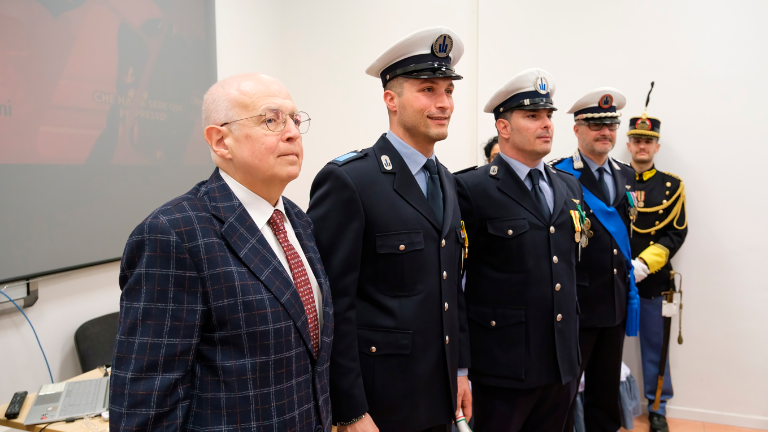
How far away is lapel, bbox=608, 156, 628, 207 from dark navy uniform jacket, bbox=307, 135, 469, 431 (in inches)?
56.7

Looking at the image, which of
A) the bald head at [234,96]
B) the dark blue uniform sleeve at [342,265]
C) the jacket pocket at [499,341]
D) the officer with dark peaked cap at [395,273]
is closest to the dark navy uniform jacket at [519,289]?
the jacket pocket at [499,341]

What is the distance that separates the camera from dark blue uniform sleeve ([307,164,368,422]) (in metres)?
1.24

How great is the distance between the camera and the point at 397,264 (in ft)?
4.49

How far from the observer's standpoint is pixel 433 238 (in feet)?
4.67

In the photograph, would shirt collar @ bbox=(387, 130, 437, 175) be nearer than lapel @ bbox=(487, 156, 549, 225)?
Yes

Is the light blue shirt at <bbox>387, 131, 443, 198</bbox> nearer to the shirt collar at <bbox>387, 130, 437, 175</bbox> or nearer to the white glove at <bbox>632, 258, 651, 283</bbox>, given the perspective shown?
the shirt collar at <bbox>387, 130, 437, 175</bbox>

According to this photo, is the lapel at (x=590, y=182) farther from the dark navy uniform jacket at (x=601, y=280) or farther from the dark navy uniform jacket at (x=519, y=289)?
the dark navy uniform jacket at (x=519, y=289)

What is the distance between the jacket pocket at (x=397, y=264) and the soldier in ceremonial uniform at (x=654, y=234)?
2.18 meters

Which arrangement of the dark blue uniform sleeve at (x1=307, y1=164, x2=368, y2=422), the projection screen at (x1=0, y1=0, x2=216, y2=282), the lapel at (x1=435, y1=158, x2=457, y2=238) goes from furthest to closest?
the projection screen at (x1=0, y1=0, x2=216, y2=282)
the lapel at (x1=435, y1=158, x2=457, y2=238)
the dark blue uniform sleeve at (x1=307, y1=164, x2=368, y2=422)

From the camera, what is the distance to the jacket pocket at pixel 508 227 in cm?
175

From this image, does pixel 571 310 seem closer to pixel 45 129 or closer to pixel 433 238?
pixel 433 238

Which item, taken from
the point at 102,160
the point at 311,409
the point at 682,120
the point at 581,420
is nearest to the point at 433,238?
the point at 311,409

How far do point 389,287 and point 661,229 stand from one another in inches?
97.4

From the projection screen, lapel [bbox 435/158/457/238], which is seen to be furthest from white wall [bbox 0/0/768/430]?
lapel [bbox 435/158/457/238]
